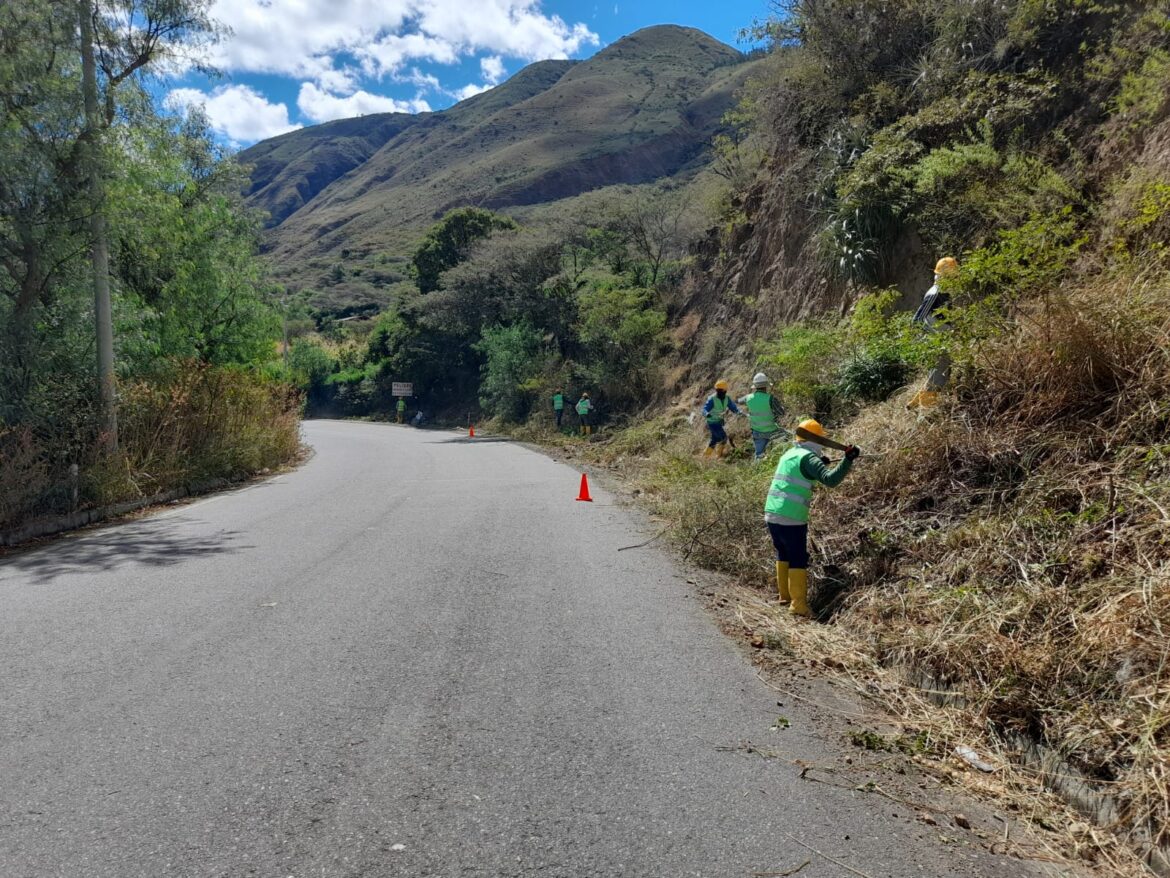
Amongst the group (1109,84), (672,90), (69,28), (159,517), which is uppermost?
(672,90)

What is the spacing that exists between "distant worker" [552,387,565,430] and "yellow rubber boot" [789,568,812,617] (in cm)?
2176

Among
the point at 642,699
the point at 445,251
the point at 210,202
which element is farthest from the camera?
the point at 445,251

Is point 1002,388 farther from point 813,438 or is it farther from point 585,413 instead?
point 585,413

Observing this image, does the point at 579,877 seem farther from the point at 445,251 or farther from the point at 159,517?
the point at 445,251

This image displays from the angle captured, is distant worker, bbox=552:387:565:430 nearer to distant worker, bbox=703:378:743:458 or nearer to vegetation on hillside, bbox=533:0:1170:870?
vegetation on hillside, bbox=533:0:1170:870

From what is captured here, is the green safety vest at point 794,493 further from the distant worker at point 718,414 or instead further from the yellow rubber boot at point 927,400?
the distant worker at point 718,414

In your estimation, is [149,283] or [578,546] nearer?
[578,546]

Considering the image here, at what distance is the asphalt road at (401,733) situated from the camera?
3.07 meters

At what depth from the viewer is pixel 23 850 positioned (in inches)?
119

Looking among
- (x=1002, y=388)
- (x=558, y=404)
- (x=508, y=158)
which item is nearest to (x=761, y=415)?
(x=1002, y=388)

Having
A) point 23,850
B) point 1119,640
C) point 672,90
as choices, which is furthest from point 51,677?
point 672,90

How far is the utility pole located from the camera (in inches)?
483

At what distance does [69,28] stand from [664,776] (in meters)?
14.7

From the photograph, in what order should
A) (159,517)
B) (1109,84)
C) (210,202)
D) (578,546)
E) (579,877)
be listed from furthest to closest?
Answer: 1. (210,202)
2. (159,517)
3. (1109,84)
4. (578,546)
5. (579,877)
